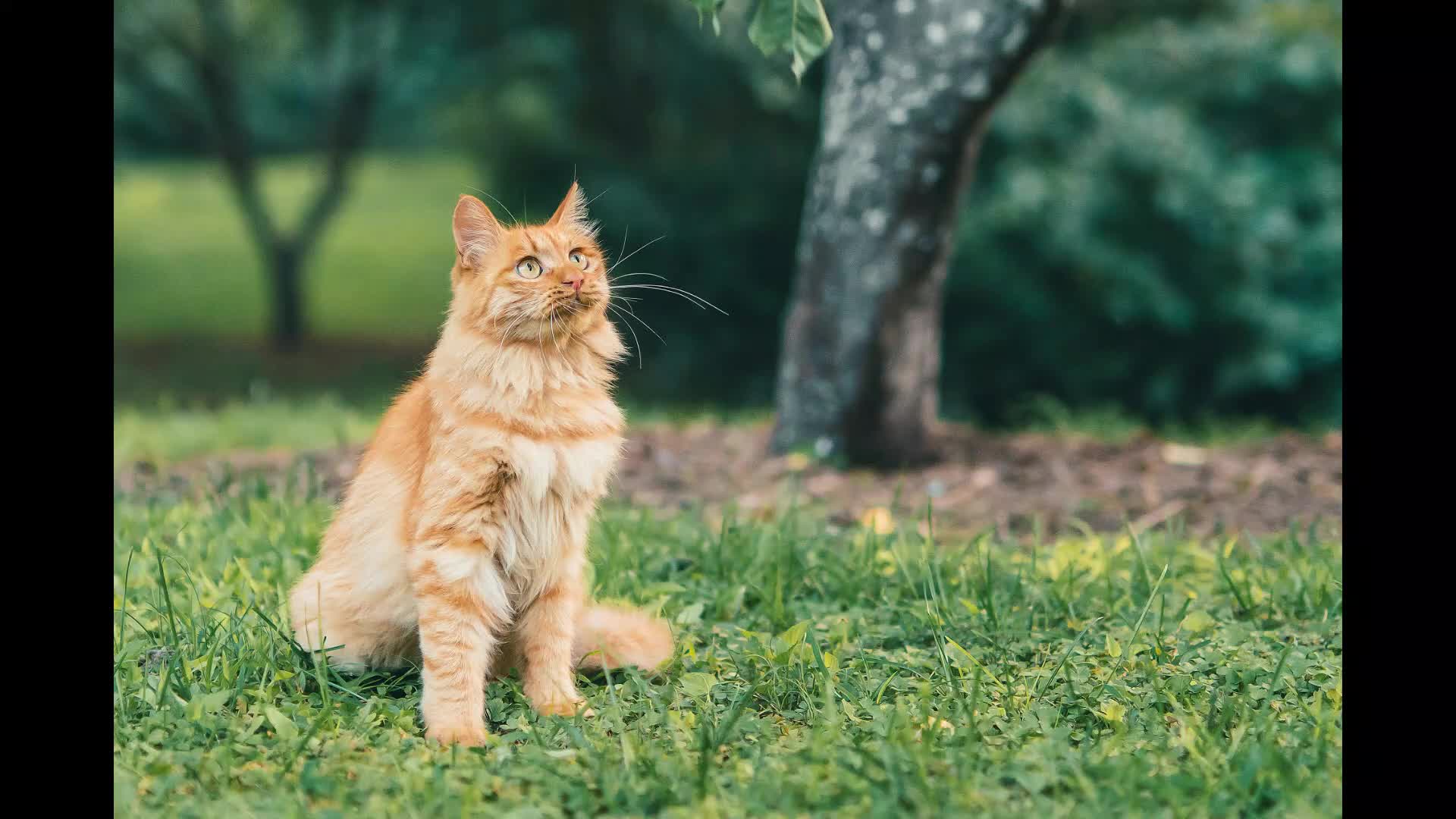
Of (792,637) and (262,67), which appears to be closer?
(792,637)

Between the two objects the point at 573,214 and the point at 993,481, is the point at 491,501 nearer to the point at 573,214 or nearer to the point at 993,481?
the point at 573,214

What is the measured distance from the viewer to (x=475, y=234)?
2713 mm

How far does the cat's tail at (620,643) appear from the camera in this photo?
2.84m

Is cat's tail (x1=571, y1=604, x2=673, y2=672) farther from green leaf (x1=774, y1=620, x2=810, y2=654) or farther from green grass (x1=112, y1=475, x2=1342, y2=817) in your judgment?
green leaf (x1=774, y1=620, x2=810, y2=654)

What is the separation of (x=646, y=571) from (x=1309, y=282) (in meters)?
6.16

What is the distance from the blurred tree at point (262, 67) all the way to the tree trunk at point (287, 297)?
0.4 inches

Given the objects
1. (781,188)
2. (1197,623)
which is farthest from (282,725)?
(781,188)

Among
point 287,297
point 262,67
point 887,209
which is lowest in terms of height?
point 287,297

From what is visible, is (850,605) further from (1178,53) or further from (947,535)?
(1178,53)

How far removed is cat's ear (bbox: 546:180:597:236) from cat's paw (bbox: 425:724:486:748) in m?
1.17

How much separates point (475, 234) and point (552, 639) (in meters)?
0.96

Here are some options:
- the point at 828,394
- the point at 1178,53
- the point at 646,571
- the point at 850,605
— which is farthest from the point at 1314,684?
the point at 1178,53

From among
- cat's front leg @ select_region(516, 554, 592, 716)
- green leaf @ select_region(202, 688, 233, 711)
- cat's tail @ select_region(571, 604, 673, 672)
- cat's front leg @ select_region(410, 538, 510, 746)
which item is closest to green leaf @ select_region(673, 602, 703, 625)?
cat's tail @ select_region(571, 604, 673, 672)

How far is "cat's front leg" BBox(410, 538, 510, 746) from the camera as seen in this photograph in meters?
2.46
